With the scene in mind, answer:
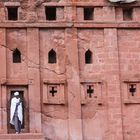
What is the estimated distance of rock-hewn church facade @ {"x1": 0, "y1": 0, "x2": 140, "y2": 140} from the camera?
1853 cm

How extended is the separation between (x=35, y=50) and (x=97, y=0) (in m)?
2.26

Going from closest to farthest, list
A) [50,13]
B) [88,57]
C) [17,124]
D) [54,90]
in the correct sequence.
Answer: [17,124] → [54,90] → [88,57] → [50,13]

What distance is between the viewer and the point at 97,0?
64.0ft

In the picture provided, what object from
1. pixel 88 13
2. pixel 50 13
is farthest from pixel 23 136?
pixel 88 13

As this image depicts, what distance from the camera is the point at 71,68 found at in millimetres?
18891

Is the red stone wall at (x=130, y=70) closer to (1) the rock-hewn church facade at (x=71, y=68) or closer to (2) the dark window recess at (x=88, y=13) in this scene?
(1) the rock-hewn church facade at (x=71, y=68)

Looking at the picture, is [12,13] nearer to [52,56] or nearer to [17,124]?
[52,56]

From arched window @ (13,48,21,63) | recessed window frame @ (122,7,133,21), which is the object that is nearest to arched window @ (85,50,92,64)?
recessed window frame @ (122,7,133,21)

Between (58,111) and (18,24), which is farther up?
(18,24)

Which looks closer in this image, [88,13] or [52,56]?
[52,56]

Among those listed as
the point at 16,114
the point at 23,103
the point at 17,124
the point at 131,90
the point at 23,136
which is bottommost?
the point at 23,136

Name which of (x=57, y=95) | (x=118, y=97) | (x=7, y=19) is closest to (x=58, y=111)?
(x=57, y=95)

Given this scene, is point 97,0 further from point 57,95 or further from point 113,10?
point 57,95

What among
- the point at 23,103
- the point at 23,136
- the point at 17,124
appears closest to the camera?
the point at 23,136
